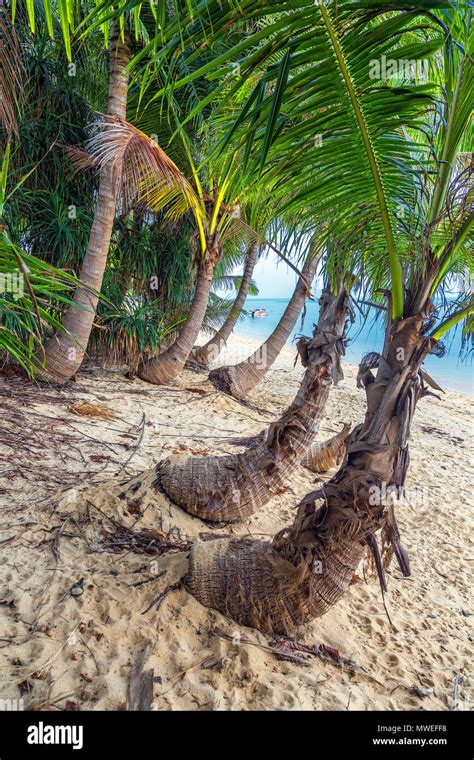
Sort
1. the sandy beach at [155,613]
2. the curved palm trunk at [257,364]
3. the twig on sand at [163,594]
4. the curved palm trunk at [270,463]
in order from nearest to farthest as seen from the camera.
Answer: the sandy beach at [155,613] → the twig on sand at [163,594] → the curved palm trunk at [270,463] → the curved palm trunk at [257,364]

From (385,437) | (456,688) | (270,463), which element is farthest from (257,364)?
(456,688)

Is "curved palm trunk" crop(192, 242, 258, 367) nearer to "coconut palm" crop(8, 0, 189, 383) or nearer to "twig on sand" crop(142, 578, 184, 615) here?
"coconut palm" crop(8, 0, 189, 383)

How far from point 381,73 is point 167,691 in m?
2.36

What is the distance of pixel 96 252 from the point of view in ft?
15.9

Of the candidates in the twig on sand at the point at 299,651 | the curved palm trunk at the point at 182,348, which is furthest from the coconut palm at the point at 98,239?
the twig on sand at the point at 299,651

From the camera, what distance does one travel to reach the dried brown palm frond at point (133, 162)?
4.16 m

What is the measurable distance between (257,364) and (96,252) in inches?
120

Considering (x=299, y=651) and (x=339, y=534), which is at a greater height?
(x=339, y=534)

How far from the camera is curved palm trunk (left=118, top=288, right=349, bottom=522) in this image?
9.22 ft

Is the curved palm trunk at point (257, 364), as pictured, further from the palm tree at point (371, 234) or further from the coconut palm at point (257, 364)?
the palm tree at point (371, 234)

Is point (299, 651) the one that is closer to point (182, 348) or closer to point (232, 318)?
point (182, 348)

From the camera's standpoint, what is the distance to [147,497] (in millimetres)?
2795

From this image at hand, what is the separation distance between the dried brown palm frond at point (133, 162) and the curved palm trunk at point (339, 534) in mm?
3628

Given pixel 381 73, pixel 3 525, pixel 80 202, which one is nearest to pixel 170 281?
pixel 80 202
